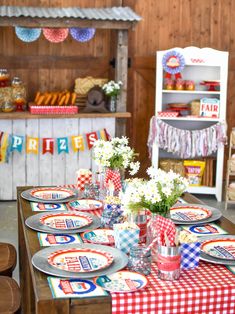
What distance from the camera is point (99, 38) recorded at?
7773 mm

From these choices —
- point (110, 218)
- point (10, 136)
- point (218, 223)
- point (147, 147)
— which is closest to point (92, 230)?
point (110, 218)

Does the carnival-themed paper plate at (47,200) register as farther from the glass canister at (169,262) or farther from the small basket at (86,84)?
the small basket at (86,84)

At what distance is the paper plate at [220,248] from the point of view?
2.95m

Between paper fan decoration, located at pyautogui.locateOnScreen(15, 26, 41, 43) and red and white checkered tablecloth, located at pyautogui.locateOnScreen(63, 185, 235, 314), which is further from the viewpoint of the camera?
paper fan decoration, located at pyautogui.locateOnScreen(15, 26, 41, 43)

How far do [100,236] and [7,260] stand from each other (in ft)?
2.96

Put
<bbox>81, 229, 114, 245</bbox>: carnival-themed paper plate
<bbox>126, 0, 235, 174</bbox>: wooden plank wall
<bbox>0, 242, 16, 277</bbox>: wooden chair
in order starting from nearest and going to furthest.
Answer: <bbox>81, 229, 114, 245</bbox>: carnival-themed paper plate → <bbox>0, 242, 16, 277</bbox>: wooden chair → <bbox>126, 0, 235, 174</bbox>: wooden plank wall

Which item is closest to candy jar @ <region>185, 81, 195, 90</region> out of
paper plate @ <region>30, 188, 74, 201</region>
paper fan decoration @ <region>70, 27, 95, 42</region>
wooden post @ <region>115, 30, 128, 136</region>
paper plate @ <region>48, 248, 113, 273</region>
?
wooden post @ <region>115, 30, 128, 136</region>

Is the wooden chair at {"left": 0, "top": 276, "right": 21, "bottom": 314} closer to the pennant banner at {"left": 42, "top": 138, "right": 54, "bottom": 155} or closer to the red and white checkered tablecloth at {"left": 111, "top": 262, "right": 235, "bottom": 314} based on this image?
the red and white checkered tablecloth at {"left": 111, "top": 262, "right": 235, "bottom": 314}

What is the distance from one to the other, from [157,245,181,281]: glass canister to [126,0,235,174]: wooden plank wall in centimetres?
540

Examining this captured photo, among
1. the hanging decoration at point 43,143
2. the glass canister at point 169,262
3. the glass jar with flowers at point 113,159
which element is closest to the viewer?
the glass canister at point 169,262

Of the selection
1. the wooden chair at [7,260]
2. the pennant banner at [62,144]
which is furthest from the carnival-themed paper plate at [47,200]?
the pennant banner at [62,144]

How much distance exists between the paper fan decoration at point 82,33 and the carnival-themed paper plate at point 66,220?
410 cm

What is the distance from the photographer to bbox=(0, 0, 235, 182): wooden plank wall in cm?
759

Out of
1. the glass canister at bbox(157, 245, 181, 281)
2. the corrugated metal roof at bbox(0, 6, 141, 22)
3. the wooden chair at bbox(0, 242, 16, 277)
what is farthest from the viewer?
the corrugated metal roof at bbox(0, 6, 141, 22)
